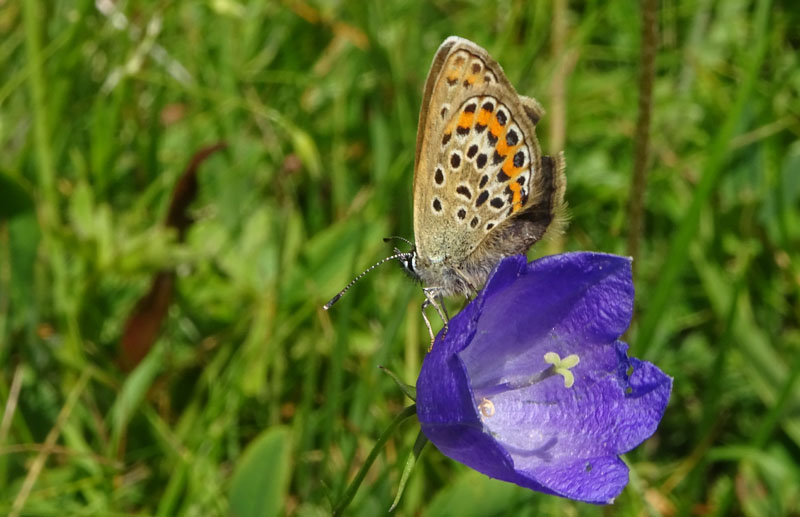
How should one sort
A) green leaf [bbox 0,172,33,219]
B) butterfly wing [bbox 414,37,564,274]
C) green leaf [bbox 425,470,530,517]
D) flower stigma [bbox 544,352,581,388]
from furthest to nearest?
1. green leaf [bbox 0,172,33,219]
2. green leaf [bbox 425,470,530,517]
3. butterfly wing [bbox 414,37,564,274]
4. flower stigma [bbox 544,352,581,388]

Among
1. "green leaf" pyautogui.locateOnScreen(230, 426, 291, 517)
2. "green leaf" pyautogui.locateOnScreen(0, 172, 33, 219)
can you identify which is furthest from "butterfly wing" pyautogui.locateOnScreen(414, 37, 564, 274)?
"green leaf" pyautogui.locateOnScreen(0, 172, 33, 219)

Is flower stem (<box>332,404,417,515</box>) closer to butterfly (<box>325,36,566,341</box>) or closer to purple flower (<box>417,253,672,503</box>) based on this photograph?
purple flower (<box>417,253,672,503</box>)

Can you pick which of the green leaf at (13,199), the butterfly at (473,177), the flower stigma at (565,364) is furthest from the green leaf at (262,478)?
the green leaf at (13,199)

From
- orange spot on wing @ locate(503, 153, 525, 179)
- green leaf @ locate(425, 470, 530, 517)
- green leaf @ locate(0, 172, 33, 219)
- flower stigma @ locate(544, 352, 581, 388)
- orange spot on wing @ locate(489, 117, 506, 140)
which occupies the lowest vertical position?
green leaf @ locate(425, 470, 530, 517)

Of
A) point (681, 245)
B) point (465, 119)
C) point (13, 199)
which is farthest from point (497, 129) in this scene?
point (13, 199)

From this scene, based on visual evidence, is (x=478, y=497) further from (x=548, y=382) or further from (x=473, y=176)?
(x=473, y=176)

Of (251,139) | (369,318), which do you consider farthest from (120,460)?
(251,139)
